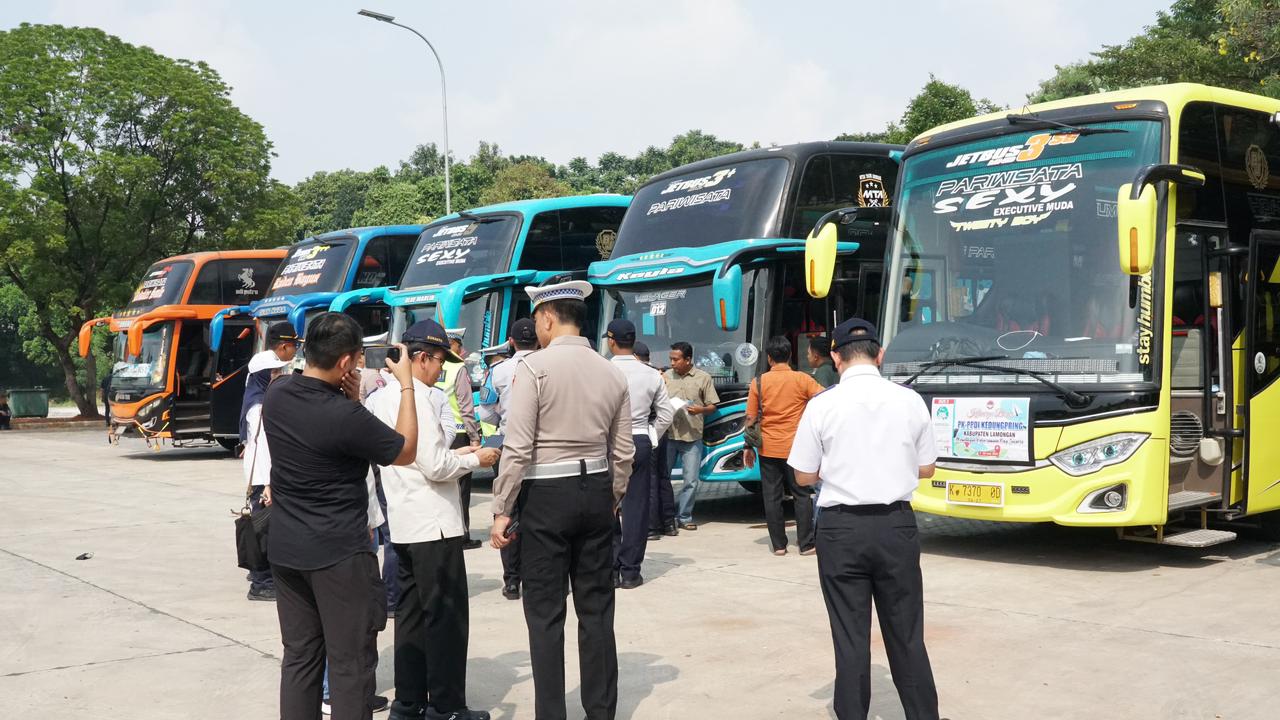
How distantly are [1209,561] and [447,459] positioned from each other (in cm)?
644

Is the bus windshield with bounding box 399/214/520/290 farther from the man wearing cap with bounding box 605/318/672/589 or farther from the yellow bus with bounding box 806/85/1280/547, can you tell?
the yellow bus with bounding box 806/85/1280/547

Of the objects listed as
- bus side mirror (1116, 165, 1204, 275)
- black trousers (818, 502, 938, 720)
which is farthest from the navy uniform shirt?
bus side mirror (1116, 165, 1204, 275)

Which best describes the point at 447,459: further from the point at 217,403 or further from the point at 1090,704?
the point at 217,403

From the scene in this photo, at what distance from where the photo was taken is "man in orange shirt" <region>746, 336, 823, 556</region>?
32.6 ft

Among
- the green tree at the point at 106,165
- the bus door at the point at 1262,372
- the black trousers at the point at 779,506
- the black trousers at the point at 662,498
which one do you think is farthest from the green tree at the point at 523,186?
the bus door at the point at 1262,372

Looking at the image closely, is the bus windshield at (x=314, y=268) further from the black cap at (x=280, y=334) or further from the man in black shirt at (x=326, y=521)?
the man in black shirt at (x=326, y=521)

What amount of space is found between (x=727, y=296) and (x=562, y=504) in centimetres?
→ 583

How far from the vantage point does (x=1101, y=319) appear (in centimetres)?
852

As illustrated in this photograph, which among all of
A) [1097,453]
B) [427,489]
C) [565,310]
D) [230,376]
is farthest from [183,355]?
[565,310]

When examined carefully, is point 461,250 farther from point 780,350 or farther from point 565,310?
point 565,310

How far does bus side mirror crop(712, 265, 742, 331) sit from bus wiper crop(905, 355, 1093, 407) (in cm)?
187

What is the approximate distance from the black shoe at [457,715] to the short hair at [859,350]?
231 centimetres

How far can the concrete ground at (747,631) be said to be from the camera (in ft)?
19.2

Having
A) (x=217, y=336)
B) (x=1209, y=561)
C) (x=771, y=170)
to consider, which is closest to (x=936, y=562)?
(x=1209, y=561)
